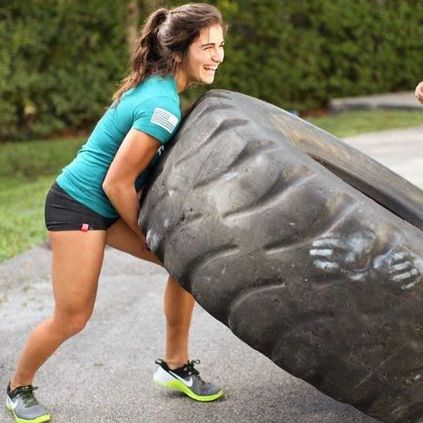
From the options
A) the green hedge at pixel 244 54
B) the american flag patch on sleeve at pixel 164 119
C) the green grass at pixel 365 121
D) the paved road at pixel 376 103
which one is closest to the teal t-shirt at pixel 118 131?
the american flag patch on sleeve at pixel 164 119

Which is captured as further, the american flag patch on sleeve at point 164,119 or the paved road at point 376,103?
the paved road at point 376,103

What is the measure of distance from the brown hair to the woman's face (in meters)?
0.02

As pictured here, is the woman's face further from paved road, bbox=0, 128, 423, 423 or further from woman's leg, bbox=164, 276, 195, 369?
paved road, bbox=0, 128, 423, 423

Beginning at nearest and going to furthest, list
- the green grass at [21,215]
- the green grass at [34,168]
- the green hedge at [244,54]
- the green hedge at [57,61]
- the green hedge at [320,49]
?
the green grass at [21,215], the green grass at [34,168], the green hedge at [57,61], the green hedge at [244,54], the green hedge at [320,49]

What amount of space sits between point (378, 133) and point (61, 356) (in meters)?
8.80

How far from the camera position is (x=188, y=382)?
353cm

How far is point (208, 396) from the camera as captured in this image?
350cm

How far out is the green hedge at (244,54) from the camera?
42.1 feet

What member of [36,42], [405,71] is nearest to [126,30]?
[36,42]

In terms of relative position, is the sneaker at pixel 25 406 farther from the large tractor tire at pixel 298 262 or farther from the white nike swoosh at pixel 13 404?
the large tractor tire at pixel 298 262

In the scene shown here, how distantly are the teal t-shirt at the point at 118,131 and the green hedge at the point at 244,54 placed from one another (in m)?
9.13

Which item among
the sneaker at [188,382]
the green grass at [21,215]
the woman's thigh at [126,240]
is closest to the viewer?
the woman's thigh at [126,240]

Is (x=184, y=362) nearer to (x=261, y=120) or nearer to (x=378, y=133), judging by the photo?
(x=261, y=120)

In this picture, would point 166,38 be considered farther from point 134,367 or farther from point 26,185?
point 26,185
